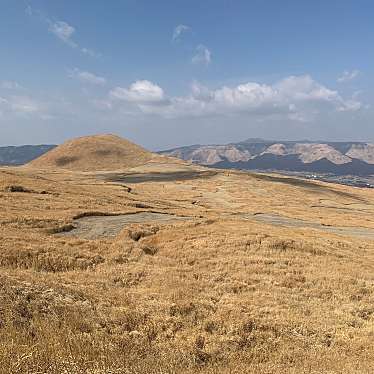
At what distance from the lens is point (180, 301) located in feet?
66.3

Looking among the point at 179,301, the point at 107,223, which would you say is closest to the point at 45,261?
the point at 179,301

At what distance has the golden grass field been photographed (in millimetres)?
13016

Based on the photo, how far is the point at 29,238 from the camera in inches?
1228

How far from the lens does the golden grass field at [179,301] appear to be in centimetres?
1302

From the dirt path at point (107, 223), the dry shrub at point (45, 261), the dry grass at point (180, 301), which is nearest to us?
the dry grass at point (180, 301)

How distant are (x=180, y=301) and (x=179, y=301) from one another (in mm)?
48

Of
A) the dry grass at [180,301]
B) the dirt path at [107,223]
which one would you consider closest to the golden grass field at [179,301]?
the dry grass at [180,301]

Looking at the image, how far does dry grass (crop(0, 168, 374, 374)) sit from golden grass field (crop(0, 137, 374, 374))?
0.23ft

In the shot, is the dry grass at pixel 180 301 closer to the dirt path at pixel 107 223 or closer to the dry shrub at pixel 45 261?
the dry shrub at pixel 45 261

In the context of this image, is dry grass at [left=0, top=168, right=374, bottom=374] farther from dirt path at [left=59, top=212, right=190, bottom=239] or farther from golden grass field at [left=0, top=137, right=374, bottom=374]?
dirt path at [left=59, top=212, right=190, bottom=239]

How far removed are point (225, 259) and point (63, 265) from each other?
11.4 m

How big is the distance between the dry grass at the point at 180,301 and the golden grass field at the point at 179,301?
2.8 inches

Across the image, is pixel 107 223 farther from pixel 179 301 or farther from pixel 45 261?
pixel 179 301

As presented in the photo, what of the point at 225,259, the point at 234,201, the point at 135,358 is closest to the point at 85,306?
the point at 135,358
